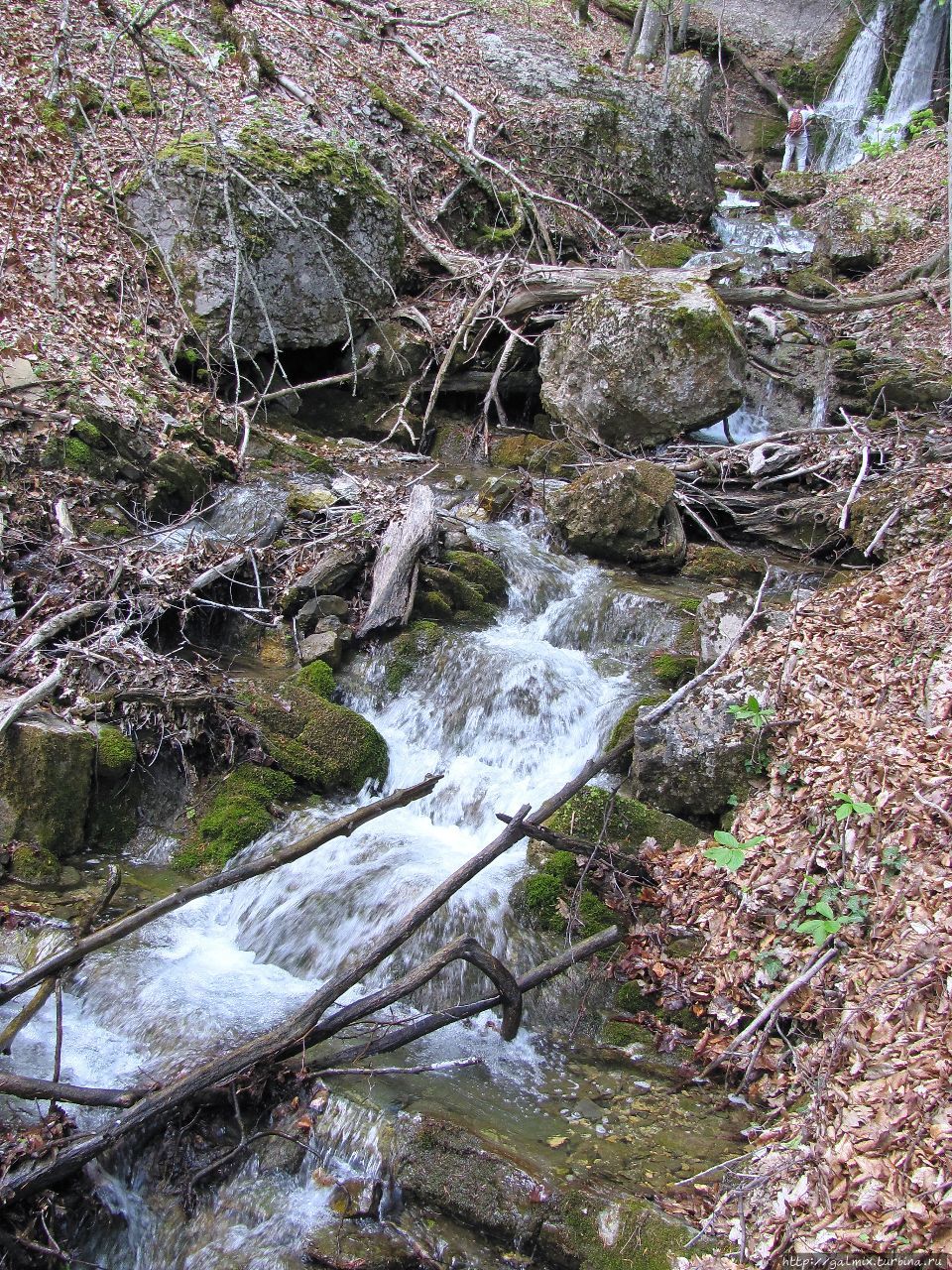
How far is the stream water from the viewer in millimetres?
3461

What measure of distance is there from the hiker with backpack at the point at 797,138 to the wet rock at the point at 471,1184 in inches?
952

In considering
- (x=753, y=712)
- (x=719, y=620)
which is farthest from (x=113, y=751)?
(x=719, y=620)

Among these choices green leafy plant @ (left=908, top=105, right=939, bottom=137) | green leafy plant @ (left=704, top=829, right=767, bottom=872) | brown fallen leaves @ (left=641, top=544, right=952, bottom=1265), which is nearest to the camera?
brown fallen leaves @ (left=641, top=544, right=952, bottom=1265)

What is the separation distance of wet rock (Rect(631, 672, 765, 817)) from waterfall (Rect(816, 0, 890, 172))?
Result: 64.7 feet

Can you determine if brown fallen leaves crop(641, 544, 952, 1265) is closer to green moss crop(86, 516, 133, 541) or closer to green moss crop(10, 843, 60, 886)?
green moss crop(10, 843, 60, 886)

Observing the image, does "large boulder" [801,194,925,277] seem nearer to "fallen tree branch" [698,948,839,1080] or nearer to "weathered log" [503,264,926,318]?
"weathered log" [503,264,926,318]

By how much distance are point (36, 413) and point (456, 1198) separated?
7.62 m

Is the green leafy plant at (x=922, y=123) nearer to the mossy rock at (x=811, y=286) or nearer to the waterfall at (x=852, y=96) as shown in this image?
the waterfall at (x=852, y=96)

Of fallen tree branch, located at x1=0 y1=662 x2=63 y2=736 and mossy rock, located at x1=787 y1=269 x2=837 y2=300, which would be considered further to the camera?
mossy rock, located at x1=787 y1=269 x2=837 y2=300

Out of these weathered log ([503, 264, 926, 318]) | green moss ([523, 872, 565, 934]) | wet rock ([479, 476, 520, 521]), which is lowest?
→ green moss ([523, 872, 565, 934])

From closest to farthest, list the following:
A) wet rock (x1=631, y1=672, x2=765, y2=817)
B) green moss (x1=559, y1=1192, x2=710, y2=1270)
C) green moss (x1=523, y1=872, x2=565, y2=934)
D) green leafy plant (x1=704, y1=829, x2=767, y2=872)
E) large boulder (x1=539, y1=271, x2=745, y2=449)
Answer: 1. green moss (x1=559, y1=1192, x2=710, y2=1270)
2. green leafy plant (x1=704, y1=829, x2=767, y2=872)
3. green moss (x1=523, y1=872, x2=565, y2=934)
4. wet rock (x1=631, y1=672, x2=765, y2=817)
5. large boulder (x1=539, y1=271, x2=745, y2=449)

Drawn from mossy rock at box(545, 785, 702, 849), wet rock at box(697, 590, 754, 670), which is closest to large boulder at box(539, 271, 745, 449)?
wet rock at box(697, 590, 754, 670)

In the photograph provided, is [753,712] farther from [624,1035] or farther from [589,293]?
[589,293]

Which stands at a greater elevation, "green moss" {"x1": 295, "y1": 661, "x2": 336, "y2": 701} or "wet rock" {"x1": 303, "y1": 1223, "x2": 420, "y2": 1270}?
"green moss" {"x1": 295, "y1": 661, "x2": 336, "y2": 701}
